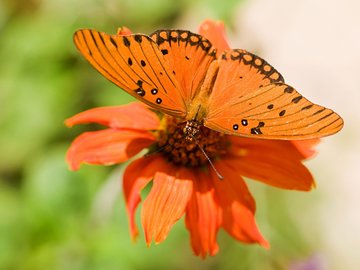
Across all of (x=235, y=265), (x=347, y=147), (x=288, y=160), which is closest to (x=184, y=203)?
(x=288, y=160)

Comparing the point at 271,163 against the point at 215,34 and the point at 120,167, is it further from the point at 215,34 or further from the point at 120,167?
the point at 120,167

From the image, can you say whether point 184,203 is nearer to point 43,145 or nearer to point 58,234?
point 58,234

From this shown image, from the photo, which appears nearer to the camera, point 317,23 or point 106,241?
point 106,241

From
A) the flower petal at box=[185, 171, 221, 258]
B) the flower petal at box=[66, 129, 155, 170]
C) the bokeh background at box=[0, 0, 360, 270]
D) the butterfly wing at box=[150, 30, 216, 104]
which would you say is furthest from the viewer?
the bokeh background at box=[0, 0, 360, 270]

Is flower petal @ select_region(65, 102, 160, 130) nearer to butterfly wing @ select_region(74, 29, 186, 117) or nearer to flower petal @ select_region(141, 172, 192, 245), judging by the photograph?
flower petal @ select_region(141, 172, 192, 245)

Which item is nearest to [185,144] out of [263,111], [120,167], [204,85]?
[204,85]

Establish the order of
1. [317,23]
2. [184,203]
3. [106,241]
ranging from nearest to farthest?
[184,203] < [106,241] < [317,23]

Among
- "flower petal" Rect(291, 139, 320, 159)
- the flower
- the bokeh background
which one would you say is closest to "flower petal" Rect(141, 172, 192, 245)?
the flower
